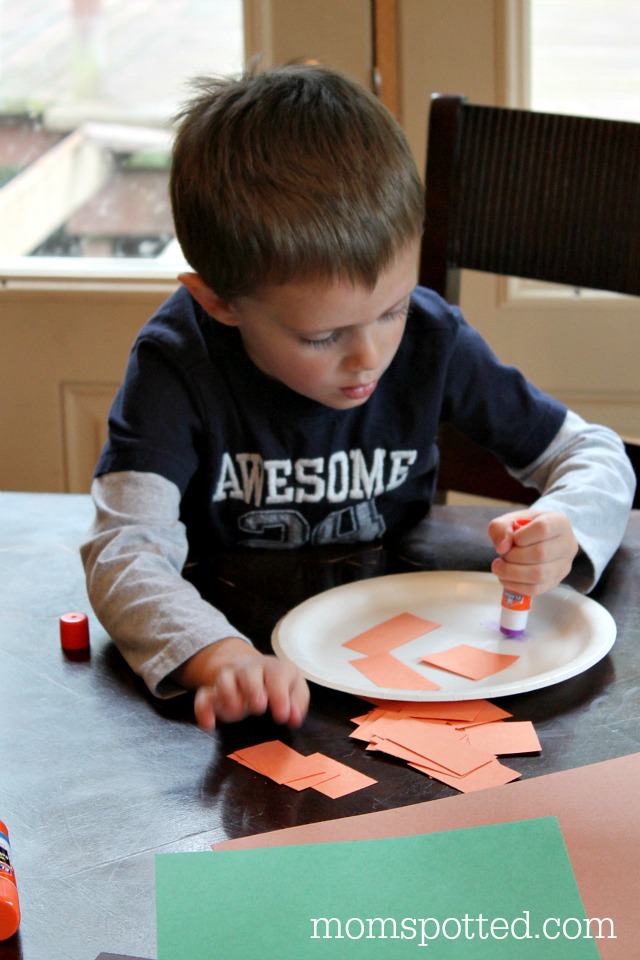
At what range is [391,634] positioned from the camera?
0.83m

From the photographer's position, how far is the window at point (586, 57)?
1818mm

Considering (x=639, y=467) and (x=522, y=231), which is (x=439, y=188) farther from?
(x=639, y=467)

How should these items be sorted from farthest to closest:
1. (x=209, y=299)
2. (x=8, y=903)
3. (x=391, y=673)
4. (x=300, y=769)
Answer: (x=209, y=299)
(x=391, y=673)
(x=300, y=769)
(x=8, y=903)

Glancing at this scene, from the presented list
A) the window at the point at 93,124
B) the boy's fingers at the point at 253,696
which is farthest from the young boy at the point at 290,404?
the window at the point at 93,124

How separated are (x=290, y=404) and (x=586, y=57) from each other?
3.64ft

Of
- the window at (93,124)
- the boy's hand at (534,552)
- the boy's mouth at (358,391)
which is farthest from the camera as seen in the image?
the window at (93,124)

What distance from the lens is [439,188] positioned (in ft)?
4.15

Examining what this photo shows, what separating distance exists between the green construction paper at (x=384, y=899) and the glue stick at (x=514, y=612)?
0.91ft

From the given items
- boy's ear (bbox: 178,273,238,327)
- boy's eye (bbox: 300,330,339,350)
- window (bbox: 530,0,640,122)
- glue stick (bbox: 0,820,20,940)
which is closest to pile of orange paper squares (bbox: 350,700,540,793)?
glue stick (bbox: 0,820,20,940)

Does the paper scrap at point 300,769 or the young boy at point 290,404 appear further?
the young boy at point 290,404

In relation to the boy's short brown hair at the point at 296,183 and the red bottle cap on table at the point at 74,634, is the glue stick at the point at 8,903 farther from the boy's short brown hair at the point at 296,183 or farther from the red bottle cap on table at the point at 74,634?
the boy's short brown hair at the point at 296,183

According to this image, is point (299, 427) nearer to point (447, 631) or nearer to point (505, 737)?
point (447, 631)

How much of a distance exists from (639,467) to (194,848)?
0.79 m

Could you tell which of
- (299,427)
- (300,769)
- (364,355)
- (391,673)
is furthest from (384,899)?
(299,427)
